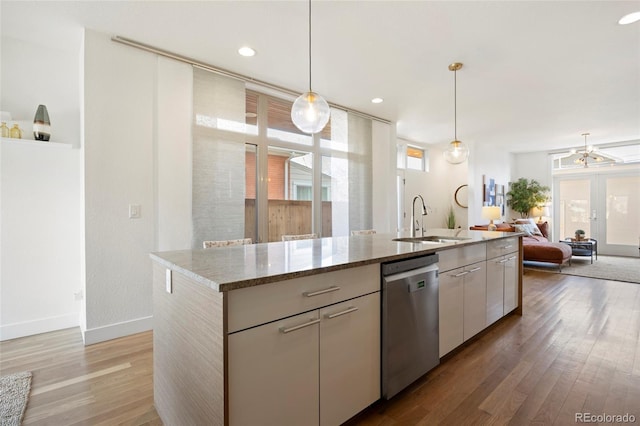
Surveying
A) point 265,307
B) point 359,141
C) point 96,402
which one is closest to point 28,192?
point 96,402

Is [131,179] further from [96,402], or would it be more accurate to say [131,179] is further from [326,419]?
[326,419]

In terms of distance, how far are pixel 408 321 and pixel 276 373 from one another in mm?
905

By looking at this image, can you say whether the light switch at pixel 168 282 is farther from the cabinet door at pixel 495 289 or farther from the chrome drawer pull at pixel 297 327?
the cabinet door at pixel 495 289

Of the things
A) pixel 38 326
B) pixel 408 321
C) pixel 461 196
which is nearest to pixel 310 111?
pixel 408 321

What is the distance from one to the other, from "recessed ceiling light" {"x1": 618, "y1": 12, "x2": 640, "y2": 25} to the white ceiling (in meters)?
0.05

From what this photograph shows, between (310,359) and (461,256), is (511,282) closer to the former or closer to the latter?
(461,256)

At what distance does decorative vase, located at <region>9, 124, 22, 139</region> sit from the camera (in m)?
2.67

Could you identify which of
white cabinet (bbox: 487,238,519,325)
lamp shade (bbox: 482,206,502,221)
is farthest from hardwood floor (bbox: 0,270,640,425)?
lamp shade (bbox: 482,206,502,221)

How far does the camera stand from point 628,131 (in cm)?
616

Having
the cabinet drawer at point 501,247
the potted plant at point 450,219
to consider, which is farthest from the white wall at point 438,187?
the cabinet drawer at point 501,247

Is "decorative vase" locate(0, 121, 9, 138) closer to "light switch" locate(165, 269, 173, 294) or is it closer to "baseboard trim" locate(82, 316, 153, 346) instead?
"baseboard trim" locate(82, 316, 153, 346)

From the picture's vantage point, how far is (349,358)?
150 centimetres

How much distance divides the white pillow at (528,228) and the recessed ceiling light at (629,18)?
4.77 m

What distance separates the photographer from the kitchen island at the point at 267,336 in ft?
3.63
